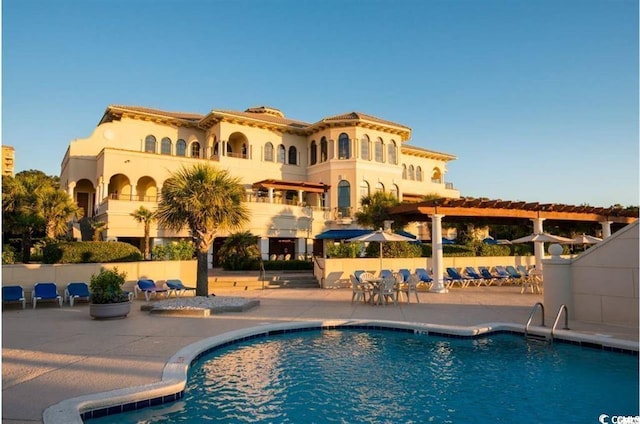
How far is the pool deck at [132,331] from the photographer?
615 centimetres

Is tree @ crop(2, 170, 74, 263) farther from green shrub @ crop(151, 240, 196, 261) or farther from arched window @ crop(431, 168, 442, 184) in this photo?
arched window @ crop(431, 168, 442, 184)

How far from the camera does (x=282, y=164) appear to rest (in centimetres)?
3731

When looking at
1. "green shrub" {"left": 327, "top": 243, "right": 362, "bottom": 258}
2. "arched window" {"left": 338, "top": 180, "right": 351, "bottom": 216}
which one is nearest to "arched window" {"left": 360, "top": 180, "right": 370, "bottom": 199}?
"arched window" {"left": 338, "top": 180, "right": 351, "bottom": 216}

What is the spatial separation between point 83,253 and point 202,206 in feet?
18.6

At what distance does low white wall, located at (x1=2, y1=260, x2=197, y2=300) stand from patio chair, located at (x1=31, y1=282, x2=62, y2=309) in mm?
554

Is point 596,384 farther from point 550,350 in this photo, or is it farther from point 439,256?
point 439,256

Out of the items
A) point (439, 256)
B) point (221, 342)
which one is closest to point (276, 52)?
point (439, 256)

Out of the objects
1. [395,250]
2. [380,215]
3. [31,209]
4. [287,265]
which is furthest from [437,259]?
[31,209]

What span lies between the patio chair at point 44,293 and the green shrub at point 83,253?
1.79m

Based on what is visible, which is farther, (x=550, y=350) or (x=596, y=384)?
(x=550, y=350)

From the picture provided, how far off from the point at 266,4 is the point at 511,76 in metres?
9.62

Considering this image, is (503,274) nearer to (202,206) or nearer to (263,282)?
(263,282)

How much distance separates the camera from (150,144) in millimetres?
34781

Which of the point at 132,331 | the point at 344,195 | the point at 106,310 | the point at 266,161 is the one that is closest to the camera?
the point at 132,331
